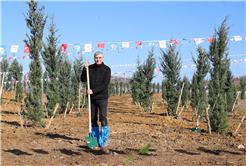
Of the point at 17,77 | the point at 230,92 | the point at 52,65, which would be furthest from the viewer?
the point at 17,77

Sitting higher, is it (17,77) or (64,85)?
(17,77)

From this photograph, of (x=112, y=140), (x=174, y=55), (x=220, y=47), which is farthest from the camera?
(x=174, y=55)

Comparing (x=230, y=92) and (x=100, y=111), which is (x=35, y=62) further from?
(x=230, y=92)

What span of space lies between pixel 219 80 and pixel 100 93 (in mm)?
4988

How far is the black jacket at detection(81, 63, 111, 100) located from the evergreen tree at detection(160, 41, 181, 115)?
20.8 ft

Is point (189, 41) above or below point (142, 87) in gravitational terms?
above

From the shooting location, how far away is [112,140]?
5145 millimetres

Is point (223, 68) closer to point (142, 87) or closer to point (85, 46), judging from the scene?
point (142, 87)

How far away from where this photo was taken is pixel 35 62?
22.3ft

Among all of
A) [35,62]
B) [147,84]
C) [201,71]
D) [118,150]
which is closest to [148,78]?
[147,84]

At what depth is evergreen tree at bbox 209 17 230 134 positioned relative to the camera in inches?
248

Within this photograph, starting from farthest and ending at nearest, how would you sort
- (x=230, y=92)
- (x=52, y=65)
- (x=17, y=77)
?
(x=17, y=77)
(x=230, y=92)
(x=52, y=65)

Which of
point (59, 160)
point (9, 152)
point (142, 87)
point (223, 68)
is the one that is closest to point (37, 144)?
point (9, 152)

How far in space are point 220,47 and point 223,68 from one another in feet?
2.60
